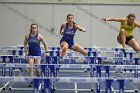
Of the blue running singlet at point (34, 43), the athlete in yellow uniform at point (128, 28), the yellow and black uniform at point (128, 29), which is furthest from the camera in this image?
the yellow and black uniform at point (128, 29)

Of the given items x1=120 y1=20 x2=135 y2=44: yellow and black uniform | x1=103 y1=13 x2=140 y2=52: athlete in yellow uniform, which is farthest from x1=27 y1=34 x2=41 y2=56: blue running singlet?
x1=120 y1=20 x2=135 y2=44: yellow and black uniform

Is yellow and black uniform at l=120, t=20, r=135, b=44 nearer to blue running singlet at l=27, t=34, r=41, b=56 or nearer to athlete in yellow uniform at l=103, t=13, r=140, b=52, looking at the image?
athlete in yellow uniform at l=103, t=13, r=140, b=52

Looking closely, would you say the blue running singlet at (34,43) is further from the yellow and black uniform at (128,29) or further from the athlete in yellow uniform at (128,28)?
the yellow and black uniform at (128,29)

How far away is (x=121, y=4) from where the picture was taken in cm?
1497

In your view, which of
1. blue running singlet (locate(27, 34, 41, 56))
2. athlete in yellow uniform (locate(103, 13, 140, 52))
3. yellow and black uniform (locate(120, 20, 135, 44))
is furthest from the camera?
yellow and black uniform (locate(120, 20, 135, 44))

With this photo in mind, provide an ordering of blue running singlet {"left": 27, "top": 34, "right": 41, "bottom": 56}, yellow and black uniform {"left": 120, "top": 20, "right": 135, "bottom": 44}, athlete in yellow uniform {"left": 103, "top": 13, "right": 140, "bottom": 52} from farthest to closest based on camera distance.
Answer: yellow and black uniform {"left": 120, "top": 20, "right": 135, "bottom": 44}, athlete in yellow uniform {"left": 103, "top": 13, "right": 140, "bottom": 52}, blue running singlet {"left": 27, "top": 34, "right": 41, "bottom": 56}

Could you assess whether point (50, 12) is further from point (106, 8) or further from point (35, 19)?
point (106, 8)

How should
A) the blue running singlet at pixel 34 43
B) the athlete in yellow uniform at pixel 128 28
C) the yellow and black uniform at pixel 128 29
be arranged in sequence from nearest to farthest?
the blue running singlet at pixel 34 43
the athlete in yellow uniform at pixel 128 28
the yellow and black uniform at pixel 128 29

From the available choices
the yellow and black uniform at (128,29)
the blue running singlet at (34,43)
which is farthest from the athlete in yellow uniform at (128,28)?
the blue running singlet at (34,43)

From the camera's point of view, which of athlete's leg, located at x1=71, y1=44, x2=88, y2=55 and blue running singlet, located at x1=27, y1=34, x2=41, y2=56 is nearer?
blue running singlet, located at x1=27, y1=34, x2=41, y2=56

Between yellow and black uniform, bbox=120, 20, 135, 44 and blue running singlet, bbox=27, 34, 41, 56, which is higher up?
yellow and black uniform, bbox=120, 20, 135, 44

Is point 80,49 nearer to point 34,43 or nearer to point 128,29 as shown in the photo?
point 34,43

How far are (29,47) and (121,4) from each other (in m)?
7.49

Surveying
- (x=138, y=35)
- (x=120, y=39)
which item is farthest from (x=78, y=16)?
(x=120, y=39)
